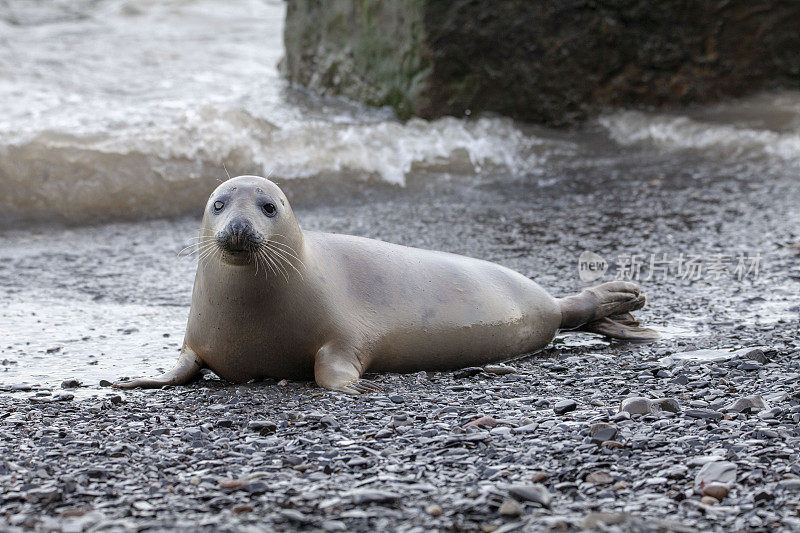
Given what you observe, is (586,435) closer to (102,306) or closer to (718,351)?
(718,351)

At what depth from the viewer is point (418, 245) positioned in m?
6.41

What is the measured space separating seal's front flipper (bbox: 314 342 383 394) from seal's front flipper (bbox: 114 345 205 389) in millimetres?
483

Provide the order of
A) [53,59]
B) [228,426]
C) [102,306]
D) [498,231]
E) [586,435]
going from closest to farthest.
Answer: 1. [586,435]
2. [228,426]
3. [102,306]
4. [498,231]
5. [53,59]

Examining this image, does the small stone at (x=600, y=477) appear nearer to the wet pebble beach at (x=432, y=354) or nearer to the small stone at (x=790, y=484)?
the wet pebble beach at (x=432, y=354)

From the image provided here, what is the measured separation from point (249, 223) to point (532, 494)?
160 centimetres

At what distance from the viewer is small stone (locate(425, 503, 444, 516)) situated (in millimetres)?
2444

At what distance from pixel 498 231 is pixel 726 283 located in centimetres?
175

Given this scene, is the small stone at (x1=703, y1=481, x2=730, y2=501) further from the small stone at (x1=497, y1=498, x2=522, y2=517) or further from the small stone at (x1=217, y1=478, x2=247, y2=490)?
the small stone at (x1=217, y1=478, x2=247, y2=490)

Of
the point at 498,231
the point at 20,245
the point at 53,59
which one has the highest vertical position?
the point at 53,59

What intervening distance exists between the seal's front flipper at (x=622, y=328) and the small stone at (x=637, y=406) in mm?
1298

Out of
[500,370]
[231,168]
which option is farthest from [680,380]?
[231,168]

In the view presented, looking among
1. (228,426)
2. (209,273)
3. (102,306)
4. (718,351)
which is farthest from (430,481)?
(102,306)

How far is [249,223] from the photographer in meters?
3.67

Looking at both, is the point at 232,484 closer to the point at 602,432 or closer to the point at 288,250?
the point at 602,432
